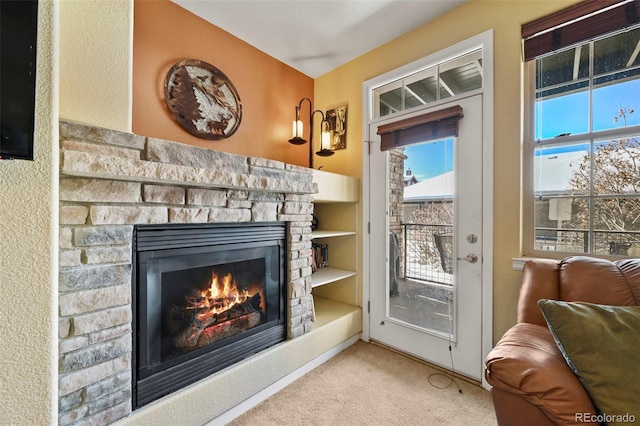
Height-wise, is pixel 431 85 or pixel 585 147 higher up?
pixel 431 85

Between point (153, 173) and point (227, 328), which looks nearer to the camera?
point (153, 173)

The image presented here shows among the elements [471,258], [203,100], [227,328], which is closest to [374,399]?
[227,328]

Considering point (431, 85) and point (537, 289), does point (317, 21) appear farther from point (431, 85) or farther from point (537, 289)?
point (537, 289)

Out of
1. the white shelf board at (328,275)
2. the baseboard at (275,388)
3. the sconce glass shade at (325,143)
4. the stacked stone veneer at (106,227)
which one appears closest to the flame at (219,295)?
the stacked stone veneer at (106,227)

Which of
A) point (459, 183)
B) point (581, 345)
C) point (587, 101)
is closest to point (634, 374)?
Answer: point (581, 345)

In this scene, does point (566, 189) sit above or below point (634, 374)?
above

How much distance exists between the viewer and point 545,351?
1032 mm

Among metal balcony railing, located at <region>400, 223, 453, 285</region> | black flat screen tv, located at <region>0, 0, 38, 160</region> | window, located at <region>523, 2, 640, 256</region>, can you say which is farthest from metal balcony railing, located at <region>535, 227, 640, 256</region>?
black flat screen tv, located at <region>0, 0, 38, 160</region>

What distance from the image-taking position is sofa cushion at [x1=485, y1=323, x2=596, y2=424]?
86cm

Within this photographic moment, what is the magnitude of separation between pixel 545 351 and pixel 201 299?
1717 millimetres

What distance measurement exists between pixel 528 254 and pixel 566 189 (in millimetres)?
476

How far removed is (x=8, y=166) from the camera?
88cm

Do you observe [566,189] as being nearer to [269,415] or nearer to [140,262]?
[269,415]

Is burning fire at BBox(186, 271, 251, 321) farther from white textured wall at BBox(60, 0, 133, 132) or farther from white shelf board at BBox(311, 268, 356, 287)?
white textured wall at BBox(60, 0, 133, 132)
